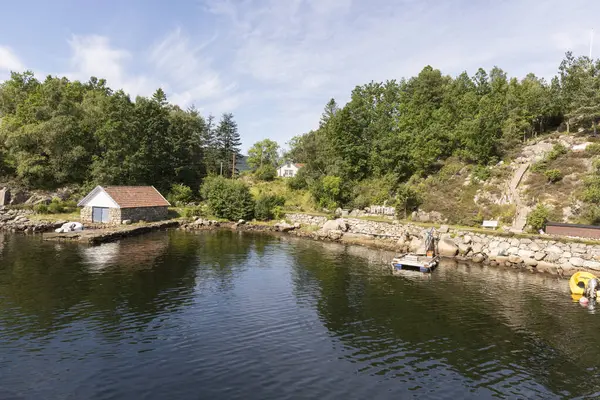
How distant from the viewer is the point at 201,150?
10625 cm

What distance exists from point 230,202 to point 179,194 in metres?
14.7

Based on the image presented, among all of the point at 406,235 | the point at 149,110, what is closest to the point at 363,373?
the point at 406,235

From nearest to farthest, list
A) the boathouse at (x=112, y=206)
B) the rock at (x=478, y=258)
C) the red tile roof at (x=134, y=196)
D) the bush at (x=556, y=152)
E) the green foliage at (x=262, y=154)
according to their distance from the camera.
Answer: the rock at (x=478, y=258), the boathouse at (x=112, y=206), the red tile roof at (x=134, y=196), the bush at (x=556, y=152), the green foliage at (x=262, y=154)

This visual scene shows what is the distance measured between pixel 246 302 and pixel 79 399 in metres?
14.1

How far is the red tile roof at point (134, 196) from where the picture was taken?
6077 cm

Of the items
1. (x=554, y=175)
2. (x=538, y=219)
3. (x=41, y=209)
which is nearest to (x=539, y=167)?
(x=554, y=175)

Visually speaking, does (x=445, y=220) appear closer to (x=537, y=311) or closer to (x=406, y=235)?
(x=406, y=235)

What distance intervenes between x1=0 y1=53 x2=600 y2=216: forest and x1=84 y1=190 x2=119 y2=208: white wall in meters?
12.4

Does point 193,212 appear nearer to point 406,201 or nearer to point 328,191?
point 328,191

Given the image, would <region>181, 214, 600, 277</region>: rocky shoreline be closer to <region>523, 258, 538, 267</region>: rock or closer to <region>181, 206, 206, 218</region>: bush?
<region>523, 258, 538, 267</region>: rock

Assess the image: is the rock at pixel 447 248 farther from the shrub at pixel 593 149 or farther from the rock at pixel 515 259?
the shrub at pixel 593 149

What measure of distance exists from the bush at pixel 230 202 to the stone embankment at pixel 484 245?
56.1ft

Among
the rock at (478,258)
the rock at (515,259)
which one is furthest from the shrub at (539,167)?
the rock at (478,258)

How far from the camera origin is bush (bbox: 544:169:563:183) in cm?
5819
